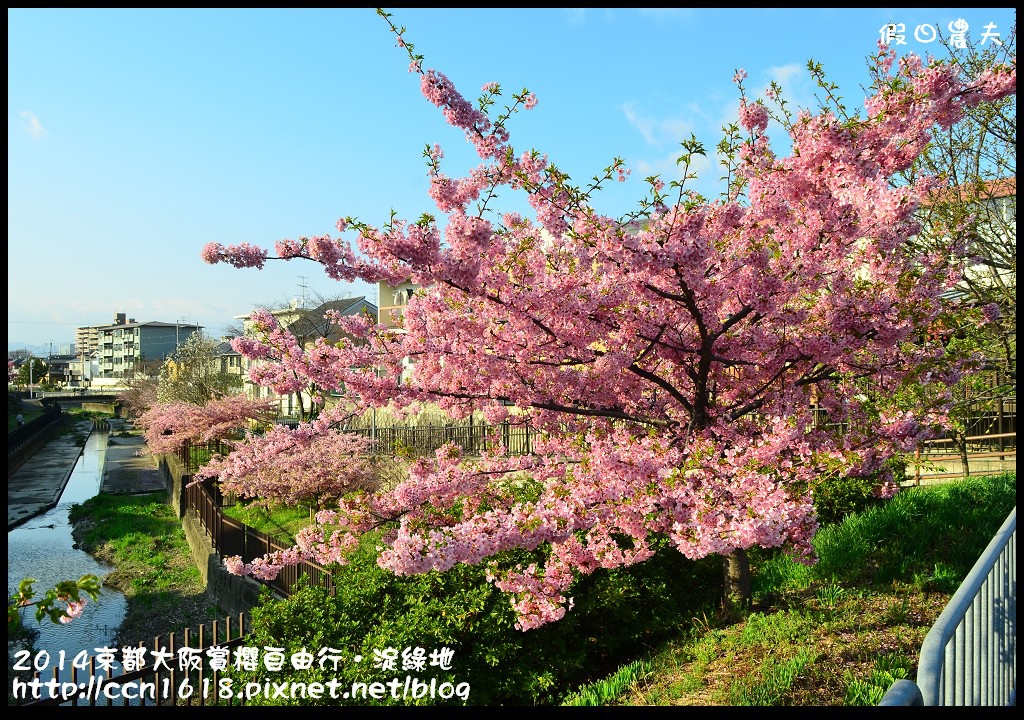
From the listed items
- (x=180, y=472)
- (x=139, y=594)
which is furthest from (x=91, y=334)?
(x=139, y=594)

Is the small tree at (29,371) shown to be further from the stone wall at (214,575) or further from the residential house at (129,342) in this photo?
the stone wall at (214,575)

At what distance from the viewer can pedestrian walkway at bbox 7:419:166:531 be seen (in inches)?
1192

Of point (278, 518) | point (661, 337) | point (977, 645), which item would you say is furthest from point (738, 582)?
point (278, 518)

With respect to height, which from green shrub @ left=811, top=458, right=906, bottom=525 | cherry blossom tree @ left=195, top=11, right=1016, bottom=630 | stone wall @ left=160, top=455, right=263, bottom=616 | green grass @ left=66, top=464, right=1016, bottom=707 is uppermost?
cherry blossom tree @ left=195, top=11, right=1016, bottom=630

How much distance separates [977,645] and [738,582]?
3.71m

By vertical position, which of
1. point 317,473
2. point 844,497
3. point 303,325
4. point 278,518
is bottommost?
point 278,518

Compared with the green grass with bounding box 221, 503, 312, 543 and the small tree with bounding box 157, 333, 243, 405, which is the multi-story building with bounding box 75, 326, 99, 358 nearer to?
the small tree with bounding box 157, 333, 243, 405

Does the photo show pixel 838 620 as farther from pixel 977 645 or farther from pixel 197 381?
pixel 197 381

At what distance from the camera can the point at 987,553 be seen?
145 inches

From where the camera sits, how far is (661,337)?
623 centimetres

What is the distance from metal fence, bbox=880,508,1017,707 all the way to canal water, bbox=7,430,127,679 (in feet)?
22.0

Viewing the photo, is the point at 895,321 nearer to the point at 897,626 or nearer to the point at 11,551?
the point at 897,626

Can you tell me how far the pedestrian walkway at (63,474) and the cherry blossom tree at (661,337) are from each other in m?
26.4

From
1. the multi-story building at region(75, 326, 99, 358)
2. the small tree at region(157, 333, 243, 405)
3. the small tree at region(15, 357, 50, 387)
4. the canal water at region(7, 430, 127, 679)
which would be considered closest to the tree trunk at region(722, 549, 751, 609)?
the canal water at region(7, 430, 127, 679)
